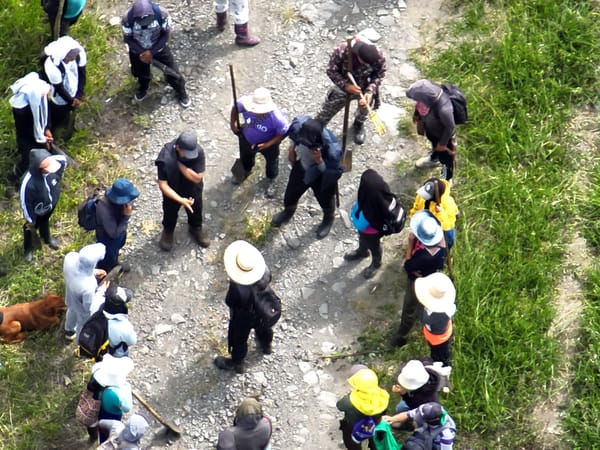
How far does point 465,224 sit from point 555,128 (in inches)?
77.8

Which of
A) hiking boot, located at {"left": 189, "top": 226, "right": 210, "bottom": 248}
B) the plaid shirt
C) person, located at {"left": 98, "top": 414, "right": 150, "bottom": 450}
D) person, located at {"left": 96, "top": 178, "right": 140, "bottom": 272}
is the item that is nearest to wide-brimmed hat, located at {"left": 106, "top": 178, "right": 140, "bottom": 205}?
person, located at {"left": 96, "top": 178, "right": 140, "bottom": 272}

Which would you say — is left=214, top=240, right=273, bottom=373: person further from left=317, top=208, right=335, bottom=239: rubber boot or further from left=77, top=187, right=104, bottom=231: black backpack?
left=317, top=208, right=335, bottom=239: rubber boot

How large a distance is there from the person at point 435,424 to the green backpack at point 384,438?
0.13 meters

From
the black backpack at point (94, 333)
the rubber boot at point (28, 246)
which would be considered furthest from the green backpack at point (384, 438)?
the rubber boot at point (28, 246)

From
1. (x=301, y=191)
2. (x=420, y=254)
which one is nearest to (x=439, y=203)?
(x=420, y=254)

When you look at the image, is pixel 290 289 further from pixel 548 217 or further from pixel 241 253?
pixel 548 217

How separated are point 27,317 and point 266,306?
2594 mm

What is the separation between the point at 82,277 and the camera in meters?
8.85

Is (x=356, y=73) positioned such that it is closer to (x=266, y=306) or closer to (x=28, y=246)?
(x=266, y=306)

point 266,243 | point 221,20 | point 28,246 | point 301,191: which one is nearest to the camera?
point 301,191

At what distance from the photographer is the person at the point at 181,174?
9422 millimetres

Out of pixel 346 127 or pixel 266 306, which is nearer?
pixel 266 306

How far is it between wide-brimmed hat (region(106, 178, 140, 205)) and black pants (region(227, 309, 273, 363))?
1.56 metres

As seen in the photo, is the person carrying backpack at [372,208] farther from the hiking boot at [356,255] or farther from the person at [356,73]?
the person at [356,73]
